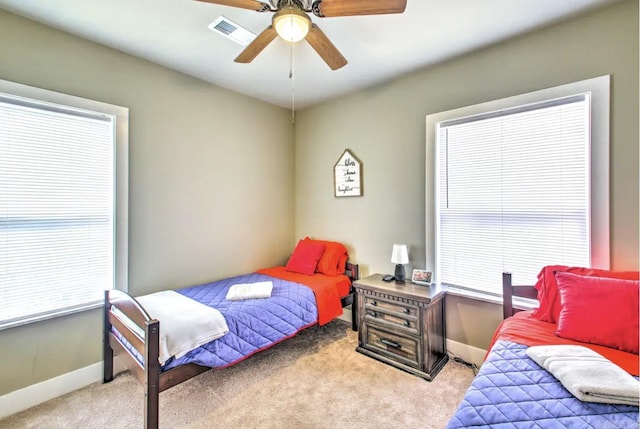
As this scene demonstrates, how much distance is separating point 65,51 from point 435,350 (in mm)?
3793

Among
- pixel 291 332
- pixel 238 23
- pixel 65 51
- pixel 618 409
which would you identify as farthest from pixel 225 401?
pixel 65 51

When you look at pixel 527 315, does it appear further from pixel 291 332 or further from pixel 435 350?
pixel 291 332

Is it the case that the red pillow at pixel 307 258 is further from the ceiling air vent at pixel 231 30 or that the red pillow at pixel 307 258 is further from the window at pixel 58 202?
the ceiling air vent at pixel 231 30

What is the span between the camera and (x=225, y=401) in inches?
79.9

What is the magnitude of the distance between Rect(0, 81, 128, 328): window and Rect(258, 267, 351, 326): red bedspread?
1.61 m

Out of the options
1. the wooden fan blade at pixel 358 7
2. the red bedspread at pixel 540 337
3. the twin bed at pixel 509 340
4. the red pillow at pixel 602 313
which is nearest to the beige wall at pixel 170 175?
the twin bed at pixel 509 340

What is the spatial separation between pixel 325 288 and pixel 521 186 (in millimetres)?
1931

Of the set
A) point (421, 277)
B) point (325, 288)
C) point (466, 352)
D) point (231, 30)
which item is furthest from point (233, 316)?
point (231, 30)

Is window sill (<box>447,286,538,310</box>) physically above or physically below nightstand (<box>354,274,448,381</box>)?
above

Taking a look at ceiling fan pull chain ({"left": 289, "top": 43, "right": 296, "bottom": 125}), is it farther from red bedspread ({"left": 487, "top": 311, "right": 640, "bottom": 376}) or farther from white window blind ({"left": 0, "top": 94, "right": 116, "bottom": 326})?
red bedspread ({"left": 487, "top": 311, "right": 640, "bottom": 376})

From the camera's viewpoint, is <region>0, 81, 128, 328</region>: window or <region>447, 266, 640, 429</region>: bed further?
<region>0, 81, 128, 328</region>: window

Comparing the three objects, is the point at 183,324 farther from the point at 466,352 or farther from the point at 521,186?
the point at 521,186

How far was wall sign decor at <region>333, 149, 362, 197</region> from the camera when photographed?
332 cm

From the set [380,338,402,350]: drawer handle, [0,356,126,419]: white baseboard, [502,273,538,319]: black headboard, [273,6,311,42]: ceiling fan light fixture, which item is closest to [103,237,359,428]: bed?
[0,356,126,419]: white baseboard
